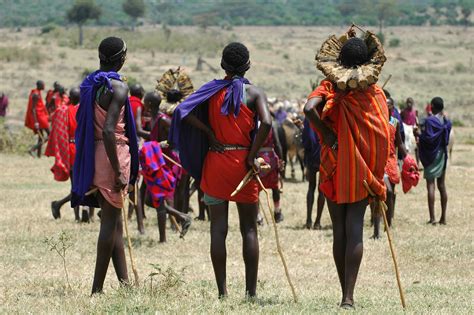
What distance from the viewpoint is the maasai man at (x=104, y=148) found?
26.5 ft

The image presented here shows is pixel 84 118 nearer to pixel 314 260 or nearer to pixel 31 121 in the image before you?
pixel 314 260

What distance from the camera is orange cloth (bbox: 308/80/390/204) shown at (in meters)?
7.63

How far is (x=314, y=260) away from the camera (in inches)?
465

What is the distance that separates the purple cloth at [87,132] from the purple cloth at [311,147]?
19.6 feet

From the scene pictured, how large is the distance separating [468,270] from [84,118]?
4892 mm

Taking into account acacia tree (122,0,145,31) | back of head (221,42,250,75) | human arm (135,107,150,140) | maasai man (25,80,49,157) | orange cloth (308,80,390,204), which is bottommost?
acacia tree (122,0,145,31)

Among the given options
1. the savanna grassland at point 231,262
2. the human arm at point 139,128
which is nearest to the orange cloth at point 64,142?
the savanna grassland at point 231,262

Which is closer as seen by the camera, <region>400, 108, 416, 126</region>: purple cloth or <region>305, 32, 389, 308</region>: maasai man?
<region>305, 32, 389, 308</region>: maasai man

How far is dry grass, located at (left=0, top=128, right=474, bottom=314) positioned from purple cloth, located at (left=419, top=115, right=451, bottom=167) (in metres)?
1.06

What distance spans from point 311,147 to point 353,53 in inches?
260

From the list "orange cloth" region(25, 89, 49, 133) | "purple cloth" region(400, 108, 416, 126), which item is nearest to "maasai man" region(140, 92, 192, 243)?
"purple cloth" region(400, 108, 416, 126)

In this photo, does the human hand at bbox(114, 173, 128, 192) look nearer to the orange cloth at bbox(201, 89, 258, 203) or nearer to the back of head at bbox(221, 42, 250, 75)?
the orange cloth at bbox(201, 89, 258, 203)

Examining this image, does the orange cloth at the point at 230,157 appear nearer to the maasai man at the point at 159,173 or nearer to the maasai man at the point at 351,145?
the maasai man at the point at 351,145

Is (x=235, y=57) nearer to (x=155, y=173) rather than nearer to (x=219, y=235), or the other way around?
(x=219, y=235)
